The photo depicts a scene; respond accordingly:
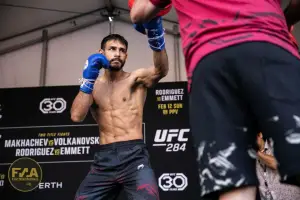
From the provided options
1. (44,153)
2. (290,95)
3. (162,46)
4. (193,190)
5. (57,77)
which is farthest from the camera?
(57,77)

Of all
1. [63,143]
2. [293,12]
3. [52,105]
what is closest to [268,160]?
[293,12]

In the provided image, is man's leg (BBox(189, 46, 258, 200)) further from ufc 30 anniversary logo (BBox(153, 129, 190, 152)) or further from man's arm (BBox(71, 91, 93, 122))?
ufc 30 anniversary logo (BBox(153, 129, 190, 152))

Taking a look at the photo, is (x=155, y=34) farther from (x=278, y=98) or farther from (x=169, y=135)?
(x=169, y=135)

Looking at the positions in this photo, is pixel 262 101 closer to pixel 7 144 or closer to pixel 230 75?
pixel 230 75

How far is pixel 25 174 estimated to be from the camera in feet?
12.3

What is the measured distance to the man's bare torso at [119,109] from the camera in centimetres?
219

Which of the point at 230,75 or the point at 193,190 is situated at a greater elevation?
the point at 230,75

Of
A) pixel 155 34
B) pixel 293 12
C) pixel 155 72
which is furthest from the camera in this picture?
pixel 155 72

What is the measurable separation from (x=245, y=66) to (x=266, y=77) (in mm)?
47

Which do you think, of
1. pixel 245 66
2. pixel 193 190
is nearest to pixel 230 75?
pixel 245 66

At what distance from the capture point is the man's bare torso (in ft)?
7.20

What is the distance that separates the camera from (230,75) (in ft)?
2.65

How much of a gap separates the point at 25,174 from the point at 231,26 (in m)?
3.34

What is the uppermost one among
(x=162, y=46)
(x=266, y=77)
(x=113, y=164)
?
(x=162, y=46)
